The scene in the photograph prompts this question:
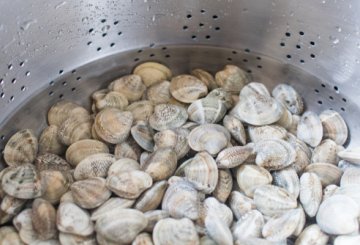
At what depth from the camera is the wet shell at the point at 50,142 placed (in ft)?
3.31

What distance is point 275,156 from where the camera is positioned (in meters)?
0.94

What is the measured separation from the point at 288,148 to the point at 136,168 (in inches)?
10.6

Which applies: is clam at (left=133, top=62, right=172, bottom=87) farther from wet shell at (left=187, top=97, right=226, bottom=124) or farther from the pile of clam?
wet shell at (left=187, top=97, right=226, bottom=124)

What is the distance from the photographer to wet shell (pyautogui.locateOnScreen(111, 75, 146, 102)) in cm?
107

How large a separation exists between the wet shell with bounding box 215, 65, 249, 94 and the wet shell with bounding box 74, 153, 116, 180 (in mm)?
284

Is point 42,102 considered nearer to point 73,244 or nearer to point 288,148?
point 73,244

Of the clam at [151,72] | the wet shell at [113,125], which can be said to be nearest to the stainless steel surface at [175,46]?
the clam at [151,72]

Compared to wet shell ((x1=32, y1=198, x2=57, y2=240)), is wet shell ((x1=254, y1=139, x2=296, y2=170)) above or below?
above

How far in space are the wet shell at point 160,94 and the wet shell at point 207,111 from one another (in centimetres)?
7

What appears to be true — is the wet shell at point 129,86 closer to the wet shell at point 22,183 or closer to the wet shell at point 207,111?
the wet shell at point 207,111

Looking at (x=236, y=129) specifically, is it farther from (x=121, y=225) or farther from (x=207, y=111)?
(x=121, y=225)

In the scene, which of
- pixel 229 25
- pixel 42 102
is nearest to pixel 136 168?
pixel 42 102

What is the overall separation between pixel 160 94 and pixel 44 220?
1.16 feet

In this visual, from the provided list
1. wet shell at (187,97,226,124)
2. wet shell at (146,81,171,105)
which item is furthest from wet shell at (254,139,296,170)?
wet shell at (146,81,171,105)
